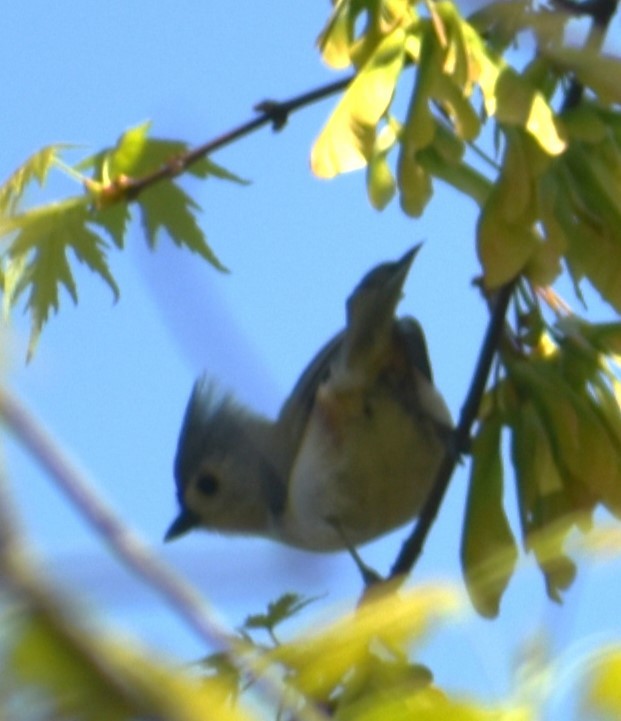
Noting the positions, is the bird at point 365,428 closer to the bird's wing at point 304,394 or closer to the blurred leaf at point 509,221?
the bird's wing at point 304,394

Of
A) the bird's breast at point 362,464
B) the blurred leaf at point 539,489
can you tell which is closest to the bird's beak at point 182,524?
the bird's breast at point 362,464

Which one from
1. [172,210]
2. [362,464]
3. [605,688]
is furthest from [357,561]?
[605,688]

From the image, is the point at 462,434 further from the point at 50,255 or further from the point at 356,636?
the point at 356,636

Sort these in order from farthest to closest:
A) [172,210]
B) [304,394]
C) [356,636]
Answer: [304,394]
[172,210]
[356,636]

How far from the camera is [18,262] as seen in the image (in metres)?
1.72

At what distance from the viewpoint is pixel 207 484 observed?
153 inches

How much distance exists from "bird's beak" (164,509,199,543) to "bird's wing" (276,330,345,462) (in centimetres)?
66

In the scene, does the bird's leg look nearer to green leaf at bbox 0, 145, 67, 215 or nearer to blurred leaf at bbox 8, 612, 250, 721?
green leaf at bbox 0, 145, 67, 215

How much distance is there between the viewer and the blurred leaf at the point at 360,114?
4.19 feet

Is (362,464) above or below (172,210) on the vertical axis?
below

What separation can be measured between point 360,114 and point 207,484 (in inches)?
105

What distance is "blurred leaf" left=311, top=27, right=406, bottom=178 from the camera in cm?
128

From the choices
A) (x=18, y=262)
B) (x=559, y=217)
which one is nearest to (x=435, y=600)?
(x=559, y=217)

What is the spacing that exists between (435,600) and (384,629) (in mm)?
34
